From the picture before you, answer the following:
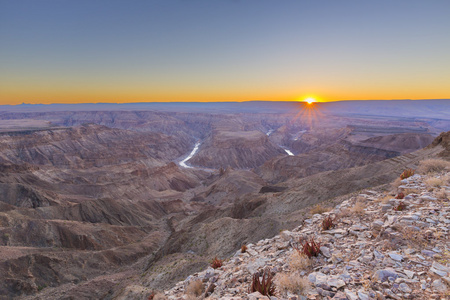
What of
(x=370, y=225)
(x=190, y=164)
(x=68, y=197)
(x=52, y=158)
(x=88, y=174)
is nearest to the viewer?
(x=370, y=225)

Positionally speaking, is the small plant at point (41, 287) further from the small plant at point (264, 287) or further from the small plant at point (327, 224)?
the small plant at point (327, 224)

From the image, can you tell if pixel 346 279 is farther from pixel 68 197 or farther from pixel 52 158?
pixel 52 158

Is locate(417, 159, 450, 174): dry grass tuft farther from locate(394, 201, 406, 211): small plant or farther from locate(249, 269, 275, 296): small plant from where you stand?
locate(249, 269, 275, 296): small plant

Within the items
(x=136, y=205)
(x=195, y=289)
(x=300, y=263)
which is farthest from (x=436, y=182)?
(x=136, y=205)

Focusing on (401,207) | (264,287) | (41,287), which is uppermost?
(401,207)

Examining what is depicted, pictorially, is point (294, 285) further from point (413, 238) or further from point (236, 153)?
point (236, 153)

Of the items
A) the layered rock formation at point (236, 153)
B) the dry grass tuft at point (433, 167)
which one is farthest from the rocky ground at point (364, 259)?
the layered rock formation at point (236, 153)

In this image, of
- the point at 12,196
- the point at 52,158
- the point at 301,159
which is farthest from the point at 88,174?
the point at 301,159

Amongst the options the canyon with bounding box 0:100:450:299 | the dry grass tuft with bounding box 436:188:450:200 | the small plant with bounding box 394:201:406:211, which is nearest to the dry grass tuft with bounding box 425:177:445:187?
the dry grass tuft with bounding box 436:188:450:200
